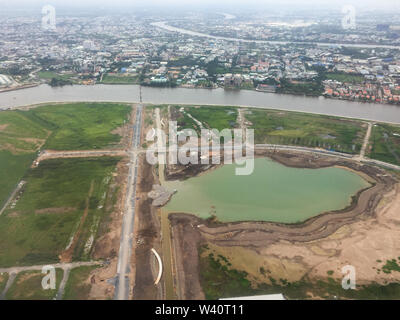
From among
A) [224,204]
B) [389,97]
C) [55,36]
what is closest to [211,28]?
[55,36]

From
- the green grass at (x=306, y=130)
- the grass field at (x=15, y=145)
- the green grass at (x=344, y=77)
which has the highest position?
the green grass at (x=344, y=77)

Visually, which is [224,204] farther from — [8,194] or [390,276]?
[8,194]

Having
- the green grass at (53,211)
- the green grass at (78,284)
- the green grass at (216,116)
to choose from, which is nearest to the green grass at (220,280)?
the green grass at (78,284)

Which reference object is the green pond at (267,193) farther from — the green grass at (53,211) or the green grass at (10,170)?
the green grass at (10,170)

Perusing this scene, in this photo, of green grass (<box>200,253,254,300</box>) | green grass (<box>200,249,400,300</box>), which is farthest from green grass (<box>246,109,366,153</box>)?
green grass (<box>200,253,254,300</box>)

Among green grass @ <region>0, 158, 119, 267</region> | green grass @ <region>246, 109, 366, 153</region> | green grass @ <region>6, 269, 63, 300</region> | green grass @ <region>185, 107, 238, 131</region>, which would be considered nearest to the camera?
green grass @ <region>6, 269, 63, 300</region>

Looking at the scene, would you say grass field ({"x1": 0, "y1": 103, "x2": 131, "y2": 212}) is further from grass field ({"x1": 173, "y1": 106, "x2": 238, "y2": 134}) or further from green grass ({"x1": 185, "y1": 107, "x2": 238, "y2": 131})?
green grass ({"x1": 185, "y1": 107, "x2": 238, "y2": 131})

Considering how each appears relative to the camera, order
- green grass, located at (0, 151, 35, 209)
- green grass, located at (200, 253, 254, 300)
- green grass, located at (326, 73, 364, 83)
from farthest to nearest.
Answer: green grass, located at (326, 73, 364, 83), green grass, located at (0, 151, 35, 209), green grass, located at (200, 253, 254, 300)
